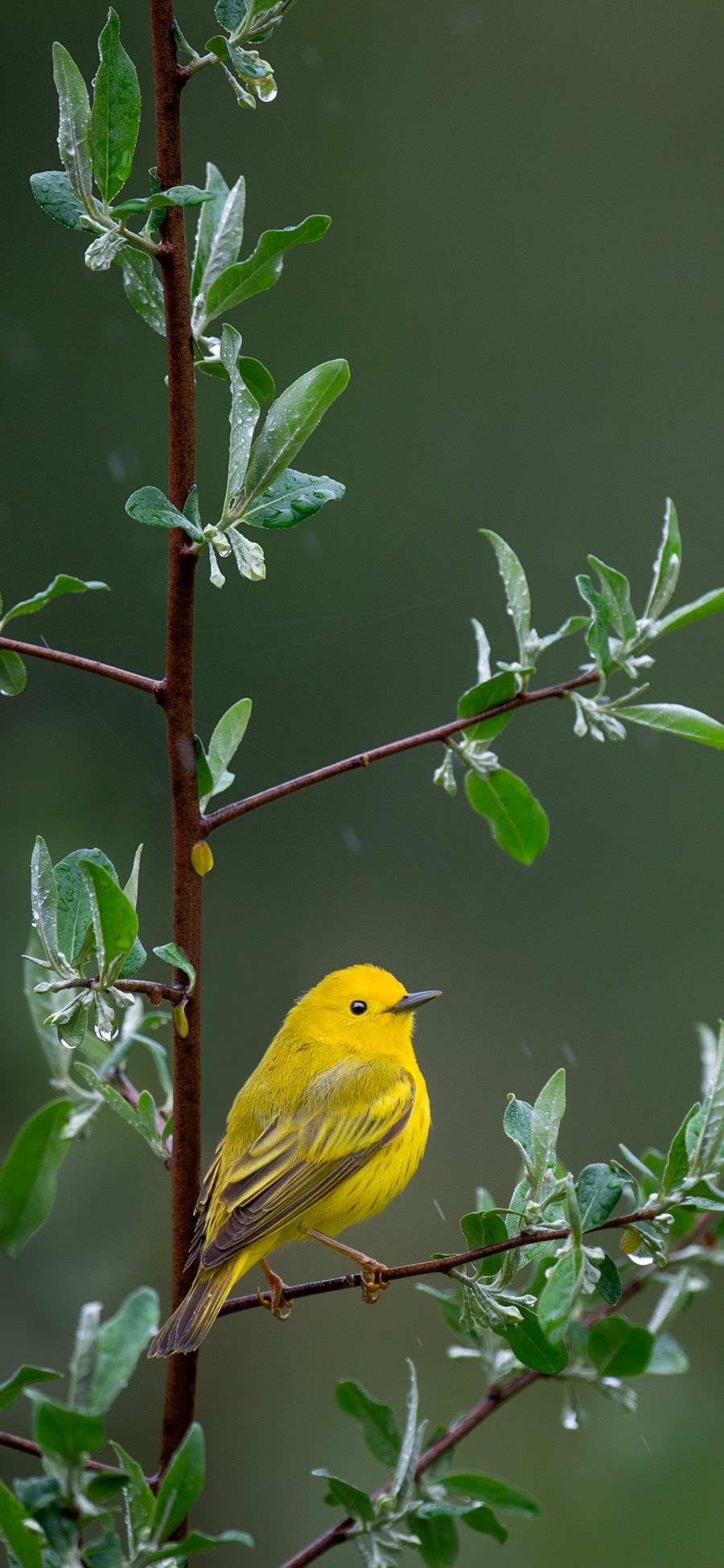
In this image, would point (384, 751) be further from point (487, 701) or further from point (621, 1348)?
point (621, 1348)

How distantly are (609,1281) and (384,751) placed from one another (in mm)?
593

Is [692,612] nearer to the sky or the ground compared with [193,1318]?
nearer to the sky

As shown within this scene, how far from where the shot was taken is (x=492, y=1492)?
5.49ft

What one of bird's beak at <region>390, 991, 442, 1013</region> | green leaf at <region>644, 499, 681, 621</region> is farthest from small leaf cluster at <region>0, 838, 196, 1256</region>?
bird's beak at <region>390, 991, 442, 1013</region>

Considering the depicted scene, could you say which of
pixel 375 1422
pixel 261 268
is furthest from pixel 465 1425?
pixel 261 268

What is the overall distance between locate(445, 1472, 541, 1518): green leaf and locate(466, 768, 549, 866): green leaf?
0.70m

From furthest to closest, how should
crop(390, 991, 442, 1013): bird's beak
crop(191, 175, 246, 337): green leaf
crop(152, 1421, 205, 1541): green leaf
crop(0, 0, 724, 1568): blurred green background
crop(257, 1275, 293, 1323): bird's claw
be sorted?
crop(0, 0, 724, 1568): blurred green background
crop(390, 991, 442, 1013): bird's beak
crop(257, 1275, 293, 1323): bird's claw
crop(191, 175, 246, 337): green leaf
crop(152, 1421, 205, 1541): green leaf

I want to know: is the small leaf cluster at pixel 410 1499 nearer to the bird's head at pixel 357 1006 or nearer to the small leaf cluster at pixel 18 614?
the small leaf cluster at pixel 18 614

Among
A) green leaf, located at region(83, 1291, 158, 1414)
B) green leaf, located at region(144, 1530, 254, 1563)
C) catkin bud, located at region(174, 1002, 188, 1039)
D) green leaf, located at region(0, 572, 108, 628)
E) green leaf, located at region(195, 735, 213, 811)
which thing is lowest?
green leaf, located at region(144, 1530, 254, 1563)

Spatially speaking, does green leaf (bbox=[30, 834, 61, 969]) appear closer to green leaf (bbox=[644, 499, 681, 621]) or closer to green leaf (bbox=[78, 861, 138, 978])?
green leaf (bbox=[78, 861, 138, 978])

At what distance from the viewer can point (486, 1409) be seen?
74.4 inches

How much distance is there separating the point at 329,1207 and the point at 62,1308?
123cm

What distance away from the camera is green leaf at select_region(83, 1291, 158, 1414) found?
1.16m

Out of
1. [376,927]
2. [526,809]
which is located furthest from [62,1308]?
[376,927]
